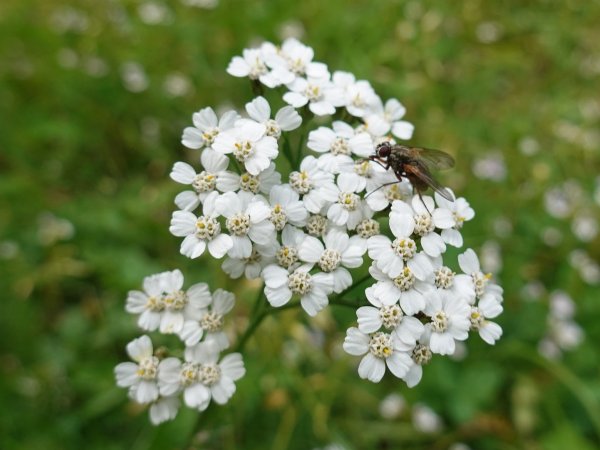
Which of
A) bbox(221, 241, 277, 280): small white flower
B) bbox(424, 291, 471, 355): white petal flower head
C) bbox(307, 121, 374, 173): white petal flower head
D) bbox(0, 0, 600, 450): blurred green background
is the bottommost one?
bbox(0, 0, 600, 450): blurred green background

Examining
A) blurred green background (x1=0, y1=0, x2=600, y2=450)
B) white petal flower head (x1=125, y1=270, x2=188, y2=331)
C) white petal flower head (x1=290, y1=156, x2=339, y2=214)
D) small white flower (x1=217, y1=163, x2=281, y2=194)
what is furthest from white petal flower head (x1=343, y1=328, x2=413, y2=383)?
blurred green background (x1=0, y1=0, x2=600, y2=450)

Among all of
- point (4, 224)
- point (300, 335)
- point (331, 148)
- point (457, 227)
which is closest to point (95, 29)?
point (4, 224)

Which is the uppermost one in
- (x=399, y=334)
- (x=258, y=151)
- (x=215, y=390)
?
(x=258, y=151)

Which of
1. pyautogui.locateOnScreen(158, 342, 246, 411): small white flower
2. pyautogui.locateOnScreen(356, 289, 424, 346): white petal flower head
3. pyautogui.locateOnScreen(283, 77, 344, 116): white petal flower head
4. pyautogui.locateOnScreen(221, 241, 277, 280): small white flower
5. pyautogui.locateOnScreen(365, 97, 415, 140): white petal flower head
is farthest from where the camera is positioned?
pyautogui.locateOnScreen(365, 97, 415, 140): white petal flower head

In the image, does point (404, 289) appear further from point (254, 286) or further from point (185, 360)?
point (254, 286)

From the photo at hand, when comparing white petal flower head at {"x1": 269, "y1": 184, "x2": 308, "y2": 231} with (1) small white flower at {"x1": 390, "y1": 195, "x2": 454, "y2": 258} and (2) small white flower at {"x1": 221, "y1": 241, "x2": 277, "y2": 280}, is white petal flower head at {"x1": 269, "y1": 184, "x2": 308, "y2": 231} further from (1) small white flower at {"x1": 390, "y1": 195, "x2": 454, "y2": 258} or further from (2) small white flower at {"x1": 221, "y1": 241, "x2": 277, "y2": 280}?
(1) small white flower at {"x1": 390, "y1": 195, "x2": 454, "y2": 258}

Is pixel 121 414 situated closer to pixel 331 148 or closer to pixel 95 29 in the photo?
pixel 331 148

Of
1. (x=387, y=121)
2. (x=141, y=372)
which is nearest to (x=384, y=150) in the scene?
(x=387, y=121)
